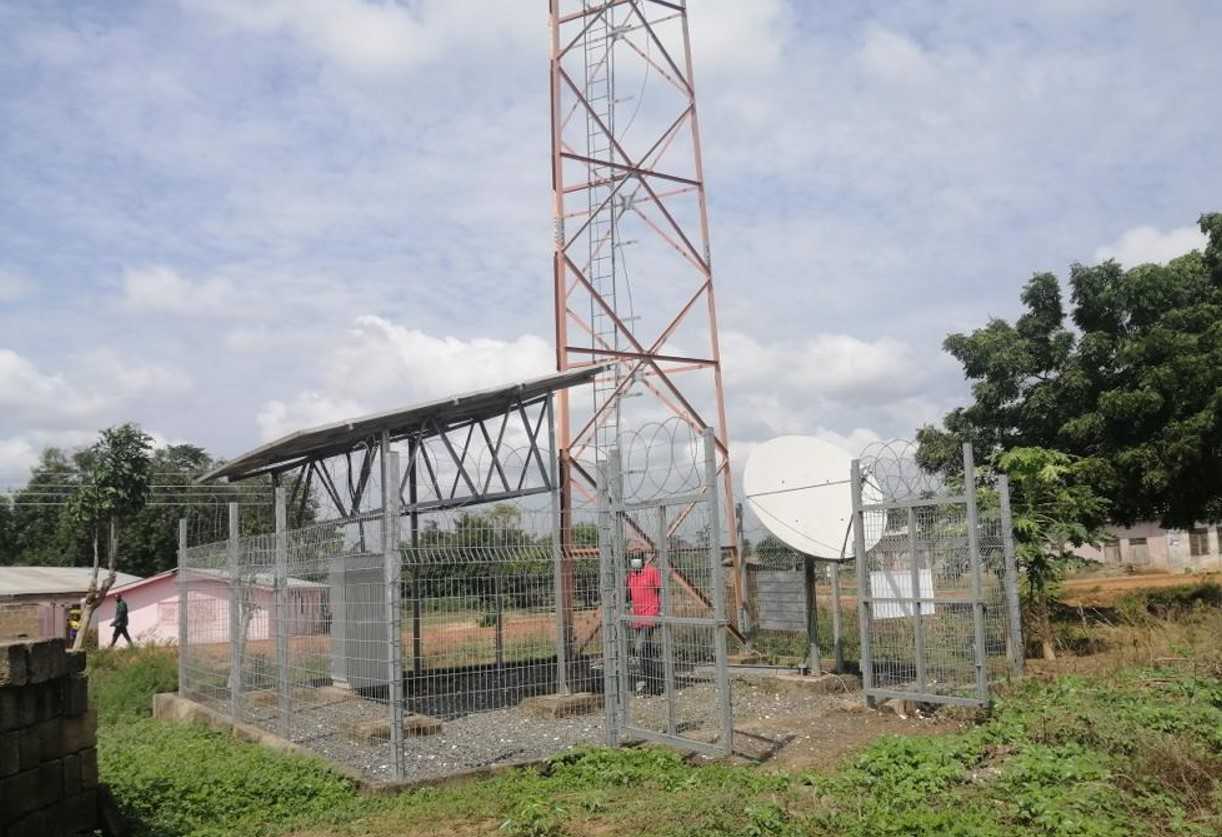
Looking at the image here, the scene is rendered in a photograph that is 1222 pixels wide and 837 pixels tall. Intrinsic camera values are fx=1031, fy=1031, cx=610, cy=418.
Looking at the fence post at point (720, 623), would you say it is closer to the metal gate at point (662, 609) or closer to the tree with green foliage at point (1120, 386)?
the metal gate at point (662, 609)

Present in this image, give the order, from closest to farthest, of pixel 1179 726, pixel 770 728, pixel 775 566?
pixel 1179 726, pixel 770 728, pixel 775 566

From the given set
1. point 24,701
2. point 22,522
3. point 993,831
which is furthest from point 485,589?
point 22,522

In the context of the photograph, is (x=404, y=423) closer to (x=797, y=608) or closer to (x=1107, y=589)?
(x=797, y=608)

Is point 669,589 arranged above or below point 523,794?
above

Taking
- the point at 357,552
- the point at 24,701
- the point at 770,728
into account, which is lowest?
the point at 770,728

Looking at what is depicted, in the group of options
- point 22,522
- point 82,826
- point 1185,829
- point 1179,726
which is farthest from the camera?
point 22,522

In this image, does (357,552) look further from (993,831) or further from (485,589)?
(993,831)

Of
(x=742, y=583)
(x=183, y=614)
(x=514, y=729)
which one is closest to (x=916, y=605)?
(x=514, y=729)

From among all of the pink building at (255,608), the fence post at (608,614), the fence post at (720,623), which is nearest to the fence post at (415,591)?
the pink building at (255,608)

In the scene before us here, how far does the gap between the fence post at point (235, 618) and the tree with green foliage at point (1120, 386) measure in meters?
12.0

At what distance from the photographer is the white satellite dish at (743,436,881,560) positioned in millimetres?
11594

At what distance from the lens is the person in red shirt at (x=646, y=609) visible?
30.4 ft

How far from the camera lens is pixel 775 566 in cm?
1456

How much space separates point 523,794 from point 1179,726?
15.8ft
